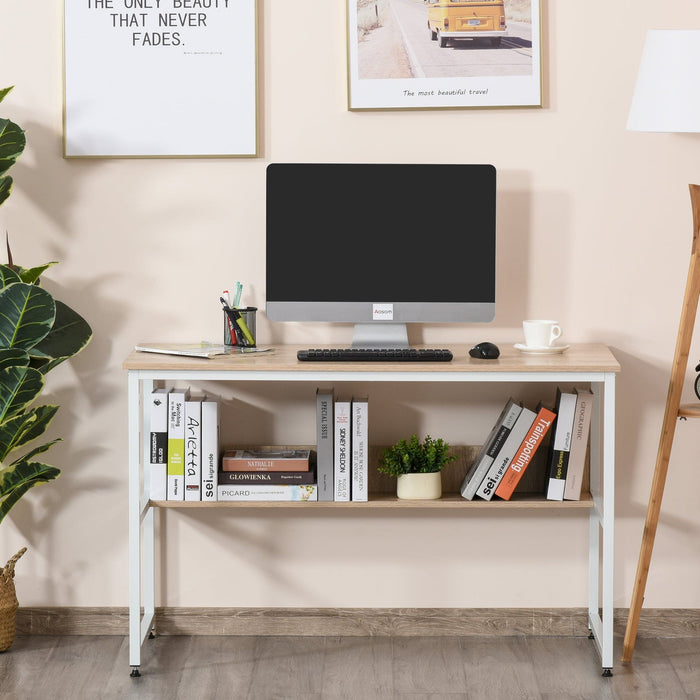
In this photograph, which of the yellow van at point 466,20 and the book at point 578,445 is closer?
the book at point 578,445

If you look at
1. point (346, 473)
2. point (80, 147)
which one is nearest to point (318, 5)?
point (80, 147)

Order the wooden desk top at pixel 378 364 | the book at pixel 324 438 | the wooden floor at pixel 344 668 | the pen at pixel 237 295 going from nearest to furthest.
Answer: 1. the wooden desk top at pixel 378 364
2. the wooden floor at pixel 344 668
3. the book at pixel 324 438
4. the pen at pixel 237 295

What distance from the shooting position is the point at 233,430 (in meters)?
2.72

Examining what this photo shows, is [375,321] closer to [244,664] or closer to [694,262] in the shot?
[694,262]

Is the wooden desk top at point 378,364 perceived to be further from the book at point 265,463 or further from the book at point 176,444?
the book at point 265,463

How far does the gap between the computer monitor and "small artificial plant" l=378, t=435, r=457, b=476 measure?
346 mm

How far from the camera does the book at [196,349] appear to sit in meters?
2.37

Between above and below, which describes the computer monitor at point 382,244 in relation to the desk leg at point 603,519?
above

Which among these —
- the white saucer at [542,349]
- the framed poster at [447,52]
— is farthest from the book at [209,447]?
the framed poster at [447,52]

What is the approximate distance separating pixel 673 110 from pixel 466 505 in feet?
3.76

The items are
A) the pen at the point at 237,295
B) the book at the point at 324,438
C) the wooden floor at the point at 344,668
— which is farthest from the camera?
the pen at the point at 237,295

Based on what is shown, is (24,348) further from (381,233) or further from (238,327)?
(381,233)

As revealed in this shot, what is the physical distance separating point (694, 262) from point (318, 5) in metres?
1.26

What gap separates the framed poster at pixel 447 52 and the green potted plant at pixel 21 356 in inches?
38.9
